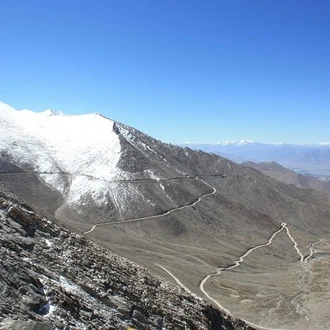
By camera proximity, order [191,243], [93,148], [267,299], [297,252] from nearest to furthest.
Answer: [267,299] → [191,243] → [297,252] → [93,148]

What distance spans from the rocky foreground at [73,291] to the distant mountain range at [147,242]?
112 mm

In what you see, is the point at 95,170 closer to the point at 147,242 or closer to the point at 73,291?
the point at 147,242

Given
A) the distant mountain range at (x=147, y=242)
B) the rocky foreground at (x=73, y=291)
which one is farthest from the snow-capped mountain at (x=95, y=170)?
the rocky foreground at (x=73, y=291)

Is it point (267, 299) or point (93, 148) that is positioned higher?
point (93, 148)

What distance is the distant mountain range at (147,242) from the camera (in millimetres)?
24906

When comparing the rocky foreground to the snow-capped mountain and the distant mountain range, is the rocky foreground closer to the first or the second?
the distant mountain range

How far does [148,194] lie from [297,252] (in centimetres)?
5961

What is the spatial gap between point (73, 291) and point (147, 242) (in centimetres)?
9271

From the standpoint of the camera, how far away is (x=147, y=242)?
113875 millimetres

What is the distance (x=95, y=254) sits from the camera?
32562mm

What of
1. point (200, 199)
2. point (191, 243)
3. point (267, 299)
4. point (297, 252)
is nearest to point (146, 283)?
point (267, 299)

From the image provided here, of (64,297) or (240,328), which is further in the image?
(240,328)

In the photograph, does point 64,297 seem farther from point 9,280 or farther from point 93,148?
point 93,148

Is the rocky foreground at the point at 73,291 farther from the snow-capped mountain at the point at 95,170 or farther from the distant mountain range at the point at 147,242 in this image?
the snow-capped mountain at the point at 95,170
